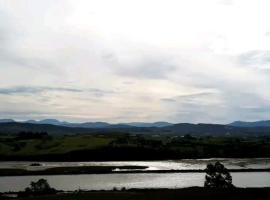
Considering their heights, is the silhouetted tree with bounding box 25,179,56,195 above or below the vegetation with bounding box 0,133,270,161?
below

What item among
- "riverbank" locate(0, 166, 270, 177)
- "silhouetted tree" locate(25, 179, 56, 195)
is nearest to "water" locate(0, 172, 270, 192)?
"riverbank" locate(0, 166, 270, 177)

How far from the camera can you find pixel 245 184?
8938 cm

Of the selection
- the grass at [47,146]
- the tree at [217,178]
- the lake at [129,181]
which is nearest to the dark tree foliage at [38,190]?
the lake at [129,181]

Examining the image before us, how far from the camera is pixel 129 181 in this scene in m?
97.9

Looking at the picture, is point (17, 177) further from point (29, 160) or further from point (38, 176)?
point (29, 160)

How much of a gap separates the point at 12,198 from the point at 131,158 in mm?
101208

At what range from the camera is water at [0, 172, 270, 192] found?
88.9 m

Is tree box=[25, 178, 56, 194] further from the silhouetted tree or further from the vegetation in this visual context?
the vegetation

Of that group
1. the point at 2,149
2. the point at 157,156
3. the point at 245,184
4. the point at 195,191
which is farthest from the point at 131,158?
the point at 195,191

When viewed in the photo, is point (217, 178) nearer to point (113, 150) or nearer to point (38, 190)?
point (38, 190)

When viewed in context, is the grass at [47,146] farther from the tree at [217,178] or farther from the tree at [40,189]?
the tree at [217,178]

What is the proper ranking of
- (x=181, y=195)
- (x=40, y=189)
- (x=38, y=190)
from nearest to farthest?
(x=181, y=195) → (x=38, y=190) → (x=40, y=189)

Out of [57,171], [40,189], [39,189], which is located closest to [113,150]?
[57,171]

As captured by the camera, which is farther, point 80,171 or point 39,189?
point 80,171
